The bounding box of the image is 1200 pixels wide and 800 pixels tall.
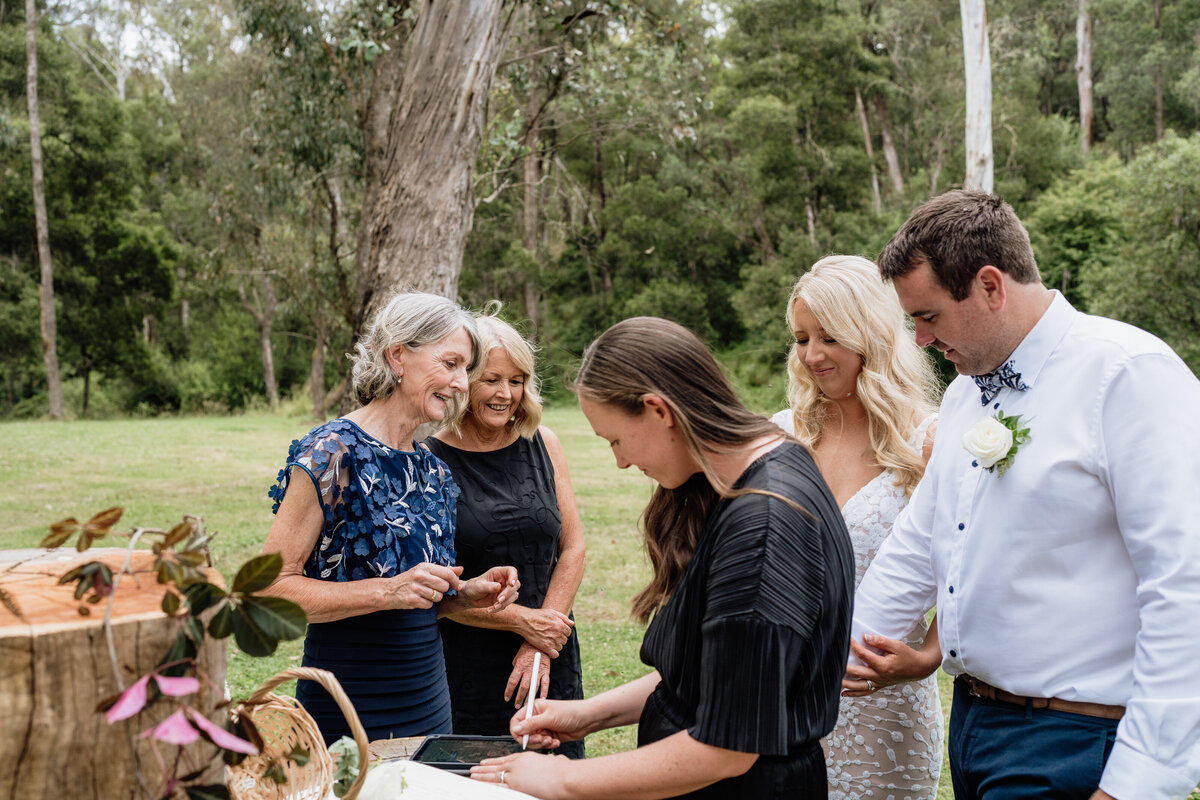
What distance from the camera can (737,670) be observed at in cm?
151

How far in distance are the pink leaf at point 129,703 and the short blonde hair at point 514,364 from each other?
7.39ft

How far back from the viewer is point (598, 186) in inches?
1393

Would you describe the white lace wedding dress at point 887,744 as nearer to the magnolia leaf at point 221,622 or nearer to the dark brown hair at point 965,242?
the dark brown hair at point 965,242

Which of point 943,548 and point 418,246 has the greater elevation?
point 418,246

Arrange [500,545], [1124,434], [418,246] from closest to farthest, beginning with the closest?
[1124,434] < [500,545] < [418,246]

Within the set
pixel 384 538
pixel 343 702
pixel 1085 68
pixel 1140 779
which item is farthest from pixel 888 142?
pixel 343 702

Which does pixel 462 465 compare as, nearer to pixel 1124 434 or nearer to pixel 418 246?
pixel 1124 434

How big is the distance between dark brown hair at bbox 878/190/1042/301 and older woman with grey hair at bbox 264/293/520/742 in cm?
149

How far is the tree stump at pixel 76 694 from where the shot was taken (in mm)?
1104

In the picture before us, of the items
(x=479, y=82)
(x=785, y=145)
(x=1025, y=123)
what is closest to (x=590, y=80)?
(x=479, y=82)

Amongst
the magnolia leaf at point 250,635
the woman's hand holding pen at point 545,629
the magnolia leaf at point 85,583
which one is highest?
the magnolia leaf at point 85,583

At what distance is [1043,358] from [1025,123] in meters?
27.6

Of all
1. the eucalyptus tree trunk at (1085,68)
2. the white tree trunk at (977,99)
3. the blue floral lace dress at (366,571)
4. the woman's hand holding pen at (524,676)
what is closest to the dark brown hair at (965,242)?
the blue floral lace dress at (366,571)

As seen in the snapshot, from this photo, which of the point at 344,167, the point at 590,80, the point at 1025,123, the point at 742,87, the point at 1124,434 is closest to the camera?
the point at 1124,434
